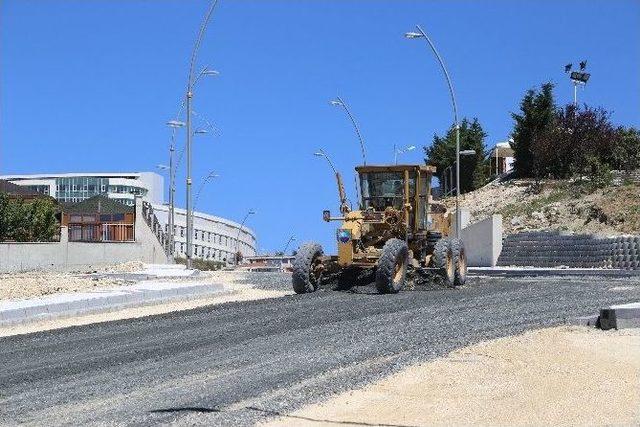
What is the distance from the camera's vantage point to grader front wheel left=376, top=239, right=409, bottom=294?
19.4 m

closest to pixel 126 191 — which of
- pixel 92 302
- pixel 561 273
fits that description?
pixel 561 273

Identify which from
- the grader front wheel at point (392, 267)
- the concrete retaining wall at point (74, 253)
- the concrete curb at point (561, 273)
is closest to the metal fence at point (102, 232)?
the concrete retaining wall at point (74, 253)

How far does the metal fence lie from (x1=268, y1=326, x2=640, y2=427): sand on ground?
37.6 meters

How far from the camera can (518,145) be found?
5931 cm

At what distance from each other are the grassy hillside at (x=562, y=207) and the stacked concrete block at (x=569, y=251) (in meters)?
2.09

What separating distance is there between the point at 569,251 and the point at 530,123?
2063 centimetres

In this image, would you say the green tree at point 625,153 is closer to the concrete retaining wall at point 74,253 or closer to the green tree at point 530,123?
the green tree at point 530,123

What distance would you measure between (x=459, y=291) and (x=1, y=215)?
3983 centimetres

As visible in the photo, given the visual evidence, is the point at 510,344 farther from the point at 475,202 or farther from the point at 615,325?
the point at 475,202

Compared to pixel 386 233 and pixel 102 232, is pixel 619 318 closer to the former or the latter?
pixel 386 233

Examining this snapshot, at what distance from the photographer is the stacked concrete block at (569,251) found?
1411 inches

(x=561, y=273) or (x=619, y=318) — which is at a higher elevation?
(x=561, y=273)

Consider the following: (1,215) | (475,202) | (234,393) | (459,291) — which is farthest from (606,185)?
(234,393)

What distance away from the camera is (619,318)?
13.2m
